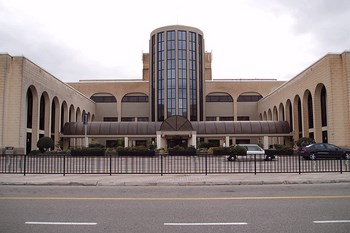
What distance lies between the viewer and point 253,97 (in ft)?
273

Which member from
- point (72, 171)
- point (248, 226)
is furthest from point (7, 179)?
point (248, 226)

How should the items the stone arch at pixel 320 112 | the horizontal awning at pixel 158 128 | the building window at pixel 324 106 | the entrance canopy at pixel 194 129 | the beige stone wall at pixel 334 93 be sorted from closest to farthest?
the beige stone wall at pixel 334 93 < the building window at pixel 324 106 < the stone arch at pixel 320 112 < the entrance canopy at pixel 194 129 < the horizontal awning at pixel 158 128

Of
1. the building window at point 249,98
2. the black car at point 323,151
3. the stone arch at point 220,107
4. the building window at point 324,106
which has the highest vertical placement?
the building window at point 249,98

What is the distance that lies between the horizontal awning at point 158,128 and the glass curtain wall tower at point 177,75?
10763mm

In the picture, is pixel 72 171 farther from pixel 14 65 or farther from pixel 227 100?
pixel 227 100

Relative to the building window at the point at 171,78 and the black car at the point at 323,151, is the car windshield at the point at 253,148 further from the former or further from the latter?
the building window at the point at 171,78

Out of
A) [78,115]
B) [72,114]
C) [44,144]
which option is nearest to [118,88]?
[78,115]

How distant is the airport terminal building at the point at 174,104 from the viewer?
42125 mm

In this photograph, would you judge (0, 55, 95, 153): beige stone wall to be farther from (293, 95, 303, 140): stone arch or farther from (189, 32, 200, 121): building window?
(293, 95, 303, 140): stone arch

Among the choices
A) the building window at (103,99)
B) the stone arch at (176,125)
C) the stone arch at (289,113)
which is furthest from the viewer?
the building window at (103,99)

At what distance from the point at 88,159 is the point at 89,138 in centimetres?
4474

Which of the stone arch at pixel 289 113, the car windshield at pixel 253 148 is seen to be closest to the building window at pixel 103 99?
the stone arch at pixel 289 113

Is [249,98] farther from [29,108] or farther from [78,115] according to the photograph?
[29,108]

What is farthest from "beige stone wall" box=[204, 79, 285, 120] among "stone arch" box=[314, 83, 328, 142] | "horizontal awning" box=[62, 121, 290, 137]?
"stone arch" box=[314, 83, 328, 142]
